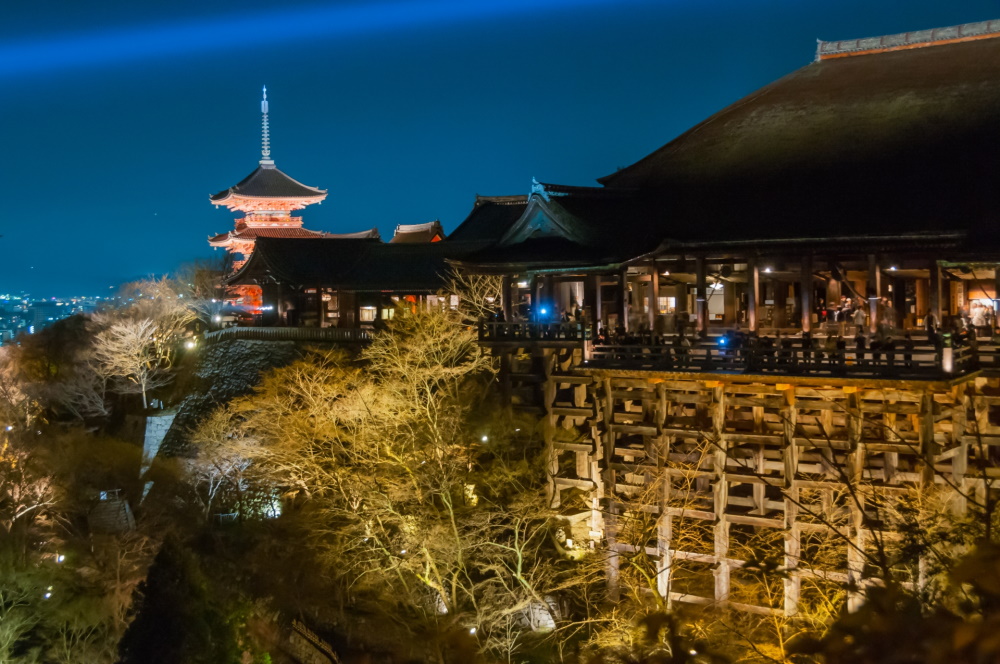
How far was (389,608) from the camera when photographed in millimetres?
20500

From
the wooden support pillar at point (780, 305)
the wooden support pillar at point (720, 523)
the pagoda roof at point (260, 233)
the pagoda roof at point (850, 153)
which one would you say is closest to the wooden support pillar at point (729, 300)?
the wooden support pillar at point (780, 305)

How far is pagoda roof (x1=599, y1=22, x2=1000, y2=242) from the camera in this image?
1892 cm

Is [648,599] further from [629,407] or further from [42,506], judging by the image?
[42,506]

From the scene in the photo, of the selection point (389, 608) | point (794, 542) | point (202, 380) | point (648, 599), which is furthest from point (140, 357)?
point (794, 542)

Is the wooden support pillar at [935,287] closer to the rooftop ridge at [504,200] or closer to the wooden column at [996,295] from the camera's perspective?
the wooden column at [996,295]

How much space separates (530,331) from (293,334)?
16.4 meters

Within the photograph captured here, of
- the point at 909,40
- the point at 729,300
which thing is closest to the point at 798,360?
the point at 729,300

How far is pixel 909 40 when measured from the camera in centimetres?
2389

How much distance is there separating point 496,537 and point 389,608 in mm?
3260

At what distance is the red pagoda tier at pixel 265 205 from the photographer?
175 ft

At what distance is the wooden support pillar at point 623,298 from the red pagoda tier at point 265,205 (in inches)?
1361

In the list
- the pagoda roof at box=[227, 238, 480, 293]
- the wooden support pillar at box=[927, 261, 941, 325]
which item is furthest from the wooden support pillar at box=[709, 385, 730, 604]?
the pagoda roof at box=[227, 238, 480, 293]

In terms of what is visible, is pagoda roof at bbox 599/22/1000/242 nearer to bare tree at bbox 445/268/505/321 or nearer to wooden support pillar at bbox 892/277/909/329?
wooden support pillar at bbox 892/277/909/329

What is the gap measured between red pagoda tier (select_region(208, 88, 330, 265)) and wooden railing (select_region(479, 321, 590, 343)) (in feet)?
114
